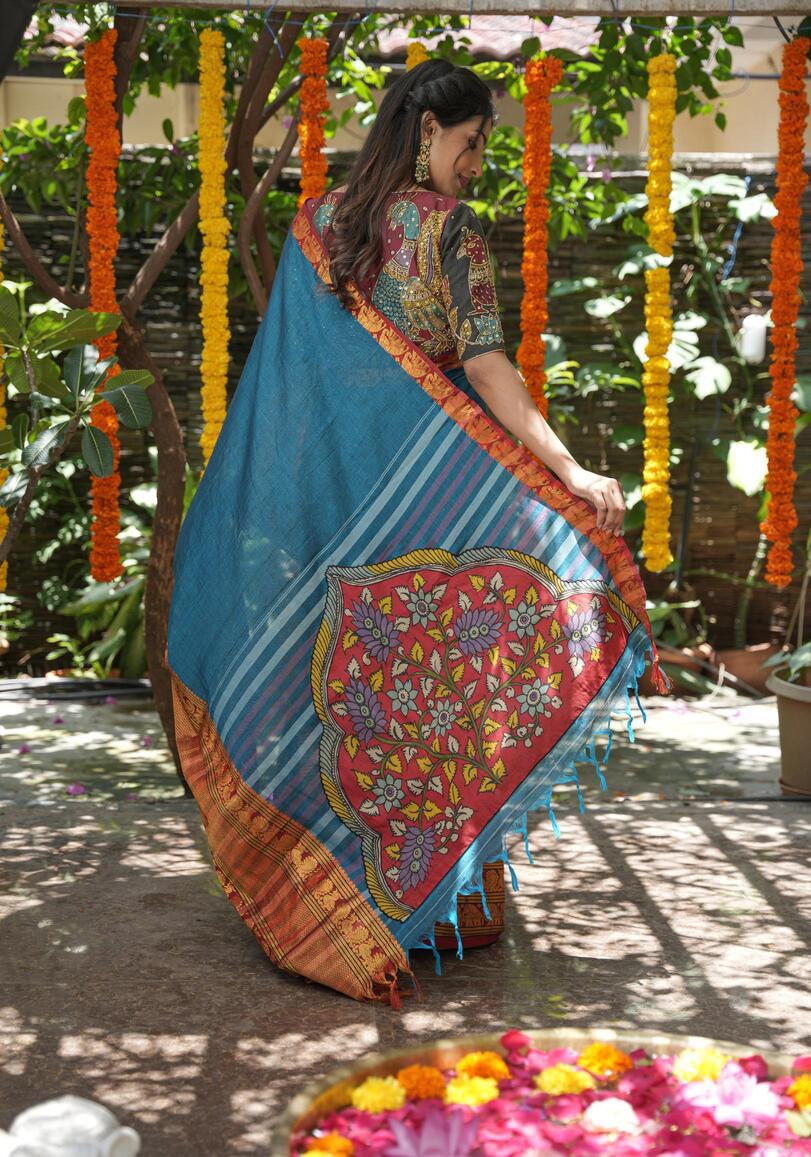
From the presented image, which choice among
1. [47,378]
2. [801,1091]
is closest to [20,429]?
[47,378]

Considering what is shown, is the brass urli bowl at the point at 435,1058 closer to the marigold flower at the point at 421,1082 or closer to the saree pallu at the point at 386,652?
the marigold flower at the point at 421,1082

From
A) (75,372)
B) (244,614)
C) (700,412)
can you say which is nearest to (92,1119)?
(244,614)

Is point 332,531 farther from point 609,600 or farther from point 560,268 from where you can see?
point 560,268

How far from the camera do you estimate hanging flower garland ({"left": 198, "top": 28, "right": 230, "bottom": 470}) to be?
13.0 ft

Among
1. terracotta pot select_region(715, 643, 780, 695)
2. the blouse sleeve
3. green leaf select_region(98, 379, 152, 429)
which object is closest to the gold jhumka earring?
the blouse sleeve

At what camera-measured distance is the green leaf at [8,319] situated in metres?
2.86

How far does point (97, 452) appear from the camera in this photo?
3.12 meters

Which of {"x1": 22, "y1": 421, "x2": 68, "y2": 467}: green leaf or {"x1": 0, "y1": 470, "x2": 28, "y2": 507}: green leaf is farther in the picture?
{"x1": 0, "y1": 470, "x2": 28, "y2": 507}: green leaf

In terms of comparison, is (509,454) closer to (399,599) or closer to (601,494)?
(601,494)

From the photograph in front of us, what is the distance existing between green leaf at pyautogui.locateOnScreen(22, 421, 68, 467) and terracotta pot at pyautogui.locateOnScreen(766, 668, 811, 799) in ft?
7.79

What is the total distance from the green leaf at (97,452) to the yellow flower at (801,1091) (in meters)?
1.90

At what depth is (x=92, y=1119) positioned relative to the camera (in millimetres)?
1799

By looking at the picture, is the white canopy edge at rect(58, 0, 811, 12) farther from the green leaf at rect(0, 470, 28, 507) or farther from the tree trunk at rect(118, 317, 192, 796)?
the green leaf at rect(0, 470, 28, 507)

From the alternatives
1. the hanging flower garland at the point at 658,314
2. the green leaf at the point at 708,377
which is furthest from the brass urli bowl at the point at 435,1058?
the green leaf at the point at 708,377
